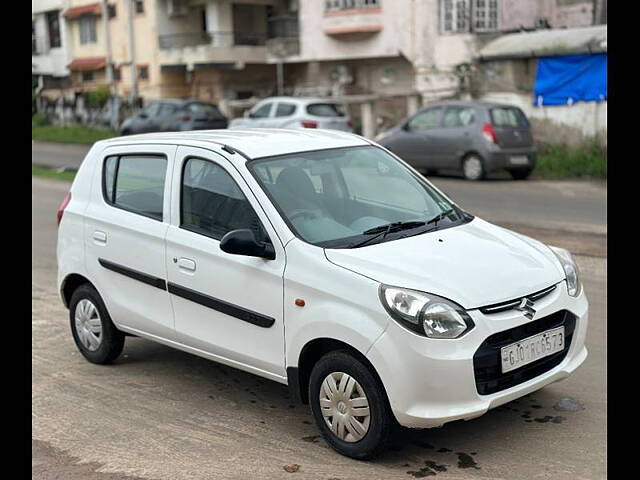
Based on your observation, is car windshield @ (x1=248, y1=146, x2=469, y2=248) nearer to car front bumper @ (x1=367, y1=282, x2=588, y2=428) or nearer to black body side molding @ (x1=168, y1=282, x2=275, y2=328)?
black body side molding @ (x1=168, y1=282, x2=275, y2=328)

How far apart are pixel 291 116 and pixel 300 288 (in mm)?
18480

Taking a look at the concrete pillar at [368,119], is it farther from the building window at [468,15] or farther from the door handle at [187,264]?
the door handle at [187,264]

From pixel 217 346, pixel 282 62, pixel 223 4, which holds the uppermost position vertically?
pixel 223 4

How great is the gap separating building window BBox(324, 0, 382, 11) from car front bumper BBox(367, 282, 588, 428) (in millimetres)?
25794

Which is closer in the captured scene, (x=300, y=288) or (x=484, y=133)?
(x=300, y=288)

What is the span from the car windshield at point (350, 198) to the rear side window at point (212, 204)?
19 centimetres

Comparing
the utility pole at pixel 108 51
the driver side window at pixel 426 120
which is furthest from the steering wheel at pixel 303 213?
the utility pole at pixel 108 51

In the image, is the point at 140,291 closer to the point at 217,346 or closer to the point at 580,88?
the point at 217,346

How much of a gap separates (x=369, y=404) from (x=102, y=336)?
269 centimetres

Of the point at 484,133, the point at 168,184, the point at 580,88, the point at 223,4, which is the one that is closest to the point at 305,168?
the point at 168,184

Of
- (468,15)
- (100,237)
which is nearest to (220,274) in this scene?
(100,237)

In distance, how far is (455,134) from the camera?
1800 cm

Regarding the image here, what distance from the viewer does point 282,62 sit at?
3294 cm

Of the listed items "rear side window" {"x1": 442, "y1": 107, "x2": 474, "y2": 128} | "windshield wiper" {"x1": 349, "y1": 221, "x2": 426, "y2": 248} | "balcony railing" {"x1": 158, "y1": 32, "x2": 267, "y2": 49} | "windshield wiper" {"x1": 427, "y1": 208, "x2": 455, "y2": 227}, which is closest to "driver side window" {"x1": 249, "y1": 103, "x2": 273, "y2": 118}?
"rear side window" {"x1": 442, "y1": 107, "x2": 474, "y2": 128}
